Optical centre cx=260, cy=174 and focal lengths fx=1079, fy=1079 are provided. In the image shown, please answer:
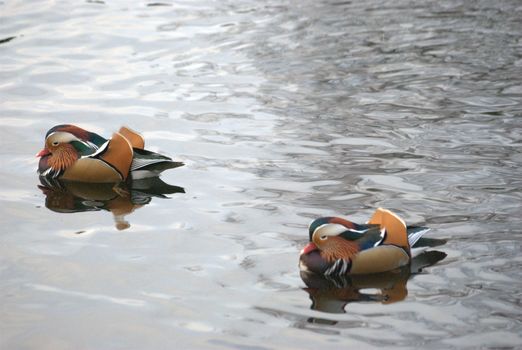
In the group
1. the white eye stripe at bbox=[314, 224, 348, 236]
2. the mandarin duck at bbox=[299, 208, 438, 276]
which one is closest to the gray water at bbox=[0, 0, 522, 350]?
the mandarin duck at bbox=[299, 208, 438, 276]

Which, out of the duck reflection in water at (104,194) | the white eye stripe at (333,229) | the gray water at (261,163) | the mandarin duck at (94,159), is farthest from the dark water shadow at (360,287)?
the mandarin duck at (94,159)

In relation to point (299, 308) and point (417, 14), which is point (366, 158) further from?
point (417, 14)

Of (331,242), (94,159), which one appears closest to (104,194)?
(94,159)

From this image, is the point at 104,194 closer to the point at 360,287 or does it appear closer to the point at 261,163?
the point at 261,163

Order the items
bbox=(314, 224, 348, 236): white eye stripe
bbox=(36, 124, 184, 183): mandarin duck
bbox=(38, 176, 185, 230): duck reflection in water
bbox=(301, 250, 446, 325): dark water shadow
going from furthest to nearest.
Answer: bbox=(36, 124, 184, 183): mandarin duck < bbox=(38, 176, 185, 230): duck reflection in water < bbox=(314, 224, 348, 236): white eye stripe < bbox=(301, 250, 446, 325): dark water shadow

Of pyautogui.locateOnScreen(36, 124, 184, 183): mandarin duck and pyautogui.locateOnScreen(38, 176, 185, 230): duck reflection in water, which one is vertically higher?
pyautogui.locateOnScreen(36, 124, 184, 183): mandarin duck

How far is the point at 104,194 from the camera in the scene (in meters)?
9.95

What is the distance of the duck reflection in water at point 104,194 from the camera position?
9625mm

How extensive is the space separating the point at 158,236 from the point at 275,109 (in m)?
3.72

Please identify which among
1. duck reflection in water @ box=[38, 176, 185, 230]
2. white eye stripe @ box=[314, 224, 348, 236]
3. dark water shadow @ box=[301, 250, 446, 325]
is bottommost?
dark water shadow @ box=[301, 250, 446, 325]

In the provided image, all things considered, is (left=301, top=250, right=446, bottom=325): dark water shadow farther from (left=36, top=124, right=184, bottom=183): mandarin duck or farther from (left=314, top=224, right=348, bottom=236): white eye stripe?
(left=36, top=124, right=184, bottom=183): mandarin duck

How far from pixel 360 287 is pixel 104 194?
3136 mm

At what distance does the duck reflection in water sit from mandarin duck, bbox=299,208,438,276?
7.16ft

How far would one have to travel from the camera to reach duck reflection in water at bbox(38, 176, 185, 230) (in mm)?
9625
